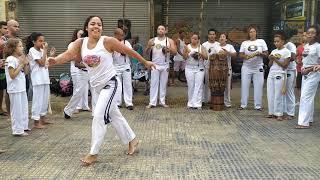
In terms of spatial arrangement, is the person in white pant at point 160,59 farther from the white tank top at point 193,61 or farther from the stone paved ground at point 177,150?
the stone paved ground at point 177,150

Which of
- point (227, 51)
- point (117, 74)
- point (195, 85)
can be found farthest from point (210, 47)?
point (117, 74)

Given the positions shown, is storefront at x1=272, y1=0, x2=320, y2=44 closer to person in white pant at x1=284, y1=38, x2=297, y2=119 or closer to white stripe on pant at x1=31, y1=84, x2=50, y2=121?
person in white pant at x1=284, y1=38, x2=297, y2=119

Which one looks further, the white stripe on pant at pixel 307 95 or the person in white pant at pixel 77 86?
the person in white pant at pixel 77 86

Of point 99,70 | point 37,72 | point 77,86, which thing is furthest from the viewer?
point 77,86

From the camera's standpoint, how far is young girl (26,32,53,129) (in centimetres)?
768

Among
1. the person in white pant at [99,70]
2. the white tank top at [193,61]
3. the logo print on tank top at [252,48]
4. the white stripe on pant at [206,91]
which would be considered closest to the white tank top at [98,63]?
the person in white pant at [99,70]

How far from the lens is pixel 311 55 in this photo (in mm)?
7750

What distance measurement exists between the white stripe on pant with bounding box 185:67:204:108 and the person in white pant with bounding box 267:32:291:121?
5.66ft

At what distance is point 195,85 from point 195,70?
34 cm

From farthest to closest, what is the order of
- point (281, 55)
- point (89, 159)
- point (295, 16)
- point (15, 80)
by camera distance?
point (295, 16) < point (281, 55) < point (15, 80) < point (89, 159)

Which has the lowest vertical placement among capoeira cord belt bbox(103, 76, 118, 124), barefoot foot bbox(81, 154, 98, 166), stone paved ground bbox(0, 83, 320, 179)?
stone paved ground bbox(0, 83, 320, 179)

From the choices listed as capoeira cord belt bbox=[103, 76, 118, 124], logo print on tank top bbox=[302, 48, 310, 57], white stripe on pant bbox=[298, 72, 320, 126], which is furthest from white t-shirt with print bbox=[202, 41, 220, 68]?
capoeira cord belt bbox=[103, 76, 118, 124]

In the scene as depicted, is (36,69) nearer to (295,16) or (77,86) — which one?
(77,86)

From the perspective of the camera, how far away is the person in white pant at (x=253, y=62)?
9.55 meters
